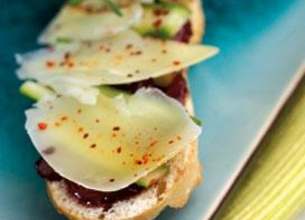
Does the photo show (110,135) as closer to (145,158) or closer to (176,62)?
(145,158)

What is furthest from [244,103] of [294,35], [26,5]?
[26,5]

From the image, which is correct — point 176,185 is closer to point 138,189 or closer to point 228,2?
point 138,189

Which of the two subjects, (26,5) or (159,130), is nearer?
(159,130)

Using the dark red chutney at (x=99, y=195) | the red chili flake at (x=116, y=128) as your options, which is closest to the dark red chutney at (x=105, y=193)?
the dark red chutney at (x=99, y=195)

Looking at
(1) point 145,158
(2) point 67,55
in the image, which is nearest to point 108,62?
(2) point 67,55

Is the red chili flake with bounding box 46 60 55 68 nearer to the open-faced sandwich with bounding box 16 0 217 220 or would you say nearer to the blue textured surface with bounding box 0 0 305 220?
the open-faced sandwich with bounding box 16 0 217 220

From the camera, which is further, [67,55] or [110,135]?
[67,55]
